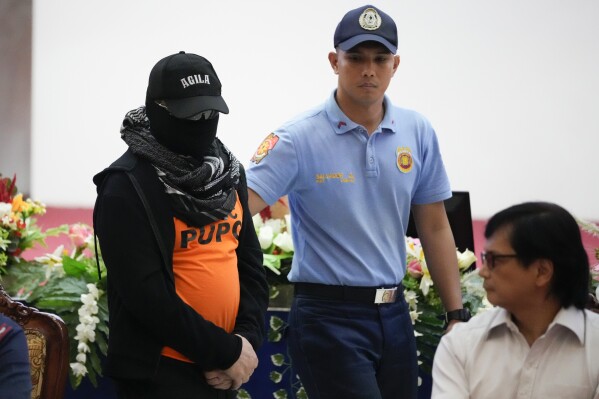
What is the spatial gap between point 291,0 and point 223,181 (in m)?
3.86

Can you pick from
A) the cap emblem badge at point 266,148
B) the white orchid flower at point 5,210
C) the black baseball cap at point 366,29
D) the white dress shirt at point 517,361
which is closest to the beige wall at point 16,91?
the white orchid flower at point 5,210

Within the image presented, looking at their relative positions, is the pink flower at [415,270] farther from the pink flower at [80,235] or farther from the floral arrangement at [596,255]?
the pink flower at [80,235]

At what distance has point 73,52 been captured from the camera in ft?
21.3

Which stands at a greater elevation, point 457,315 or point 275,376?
point 457,315

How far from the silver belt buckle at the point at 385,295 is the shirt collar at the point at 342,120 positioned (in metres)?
0.46

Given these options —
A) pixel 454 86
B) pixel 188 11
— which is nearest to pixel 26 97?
pixel 188 11

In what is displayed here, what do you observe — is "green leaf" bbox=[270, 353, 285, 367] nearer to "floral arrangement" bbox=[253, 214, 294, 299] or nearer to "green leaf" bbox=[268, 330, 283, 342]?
"green leaf" bbox=[268, 330, 283, 342]

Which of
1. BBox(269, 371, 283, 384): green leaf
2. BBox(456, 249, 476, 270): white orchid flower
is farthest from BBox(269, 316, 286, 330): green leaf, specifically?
BBox(456, 249, 476, 270): white orchid flower

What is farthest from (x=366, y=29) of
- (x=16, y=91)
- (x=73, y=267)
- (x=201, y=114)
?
(x=16, y=91)

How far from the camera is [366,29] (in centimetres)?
299

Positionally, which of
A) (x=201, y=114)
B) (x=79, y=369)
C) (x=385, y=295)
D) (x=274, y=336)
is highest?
(x=201, y=114)

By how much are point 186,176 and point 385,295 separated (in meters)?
0.78

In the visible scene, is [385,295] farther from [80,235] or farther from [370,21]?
[80,235]

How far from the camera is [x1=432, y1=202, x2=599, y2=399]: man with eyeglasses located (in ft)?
6.63
